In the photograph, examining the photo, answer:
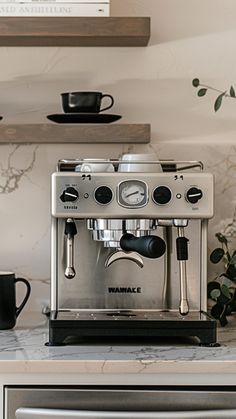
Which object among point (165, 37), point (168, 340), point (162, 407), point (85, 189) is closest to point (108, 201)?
point (85, 189)

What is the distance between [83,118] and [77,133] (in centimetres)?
5

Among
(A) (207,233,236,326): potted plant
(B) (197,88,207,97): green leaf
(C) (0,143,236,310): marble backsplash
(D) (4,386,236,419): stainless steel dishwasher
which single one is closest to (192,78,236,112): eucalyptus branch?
(B) (197,88,207,97): green leaf

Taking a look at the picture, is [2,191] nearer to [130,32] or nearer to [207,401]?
[130,32]

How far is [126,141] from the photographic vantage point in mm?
1859

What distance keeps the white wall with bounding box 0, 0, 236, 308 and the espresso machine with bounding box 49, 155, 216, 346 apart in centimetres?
22

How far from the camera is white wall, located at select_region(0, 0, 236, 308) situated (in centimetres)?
201

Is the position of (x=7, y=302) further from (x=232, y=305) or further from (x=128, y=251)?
(x=232, y=305)

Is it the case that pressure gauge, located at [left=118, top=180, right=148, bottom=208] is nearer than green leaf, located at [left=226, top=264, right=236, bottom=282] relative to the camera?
Yes

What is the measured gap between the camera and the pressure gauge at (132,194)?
1609mm

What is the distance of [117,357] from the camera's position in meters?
1.46

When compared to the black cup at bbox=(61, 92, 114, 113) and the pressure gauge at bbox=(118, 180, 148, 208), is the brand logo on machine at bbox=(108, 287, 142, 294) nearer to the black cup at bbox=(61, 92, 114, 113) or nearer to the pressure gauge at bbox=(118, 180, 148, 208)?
the pressure gauge at bbox=(118, 180, 148, 208)

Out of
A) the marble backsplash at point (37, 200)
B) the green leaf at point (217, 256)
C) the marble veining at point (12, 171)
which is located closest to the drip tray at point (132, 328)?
the green leaf at point (217, 256)

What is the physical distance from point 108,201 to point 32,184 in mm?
462

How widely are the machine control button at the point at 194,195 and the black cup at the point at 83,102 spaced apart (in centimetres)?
40
